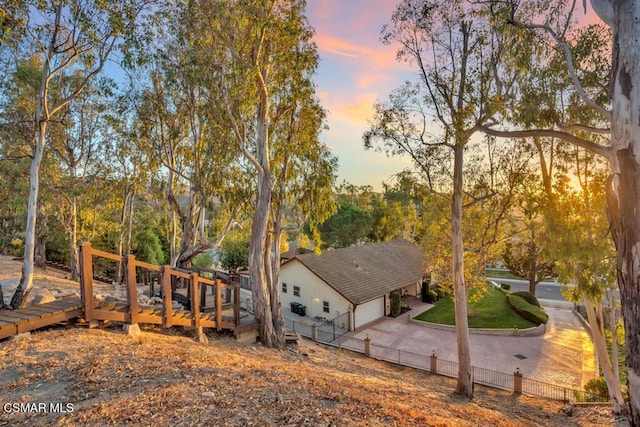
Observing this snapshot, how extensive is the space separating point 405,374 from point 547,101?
1215 cm

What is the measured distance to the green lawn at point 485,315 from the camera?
23578 mm

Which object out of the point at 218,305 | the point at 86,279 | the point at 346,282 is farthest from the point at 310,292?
the point at 86,279

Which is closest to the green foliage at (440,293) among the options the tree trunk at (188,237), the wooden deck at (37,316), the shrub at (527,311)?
the shrub at (527,311)

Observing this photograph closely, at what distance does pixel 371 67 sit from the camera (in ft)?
47.1

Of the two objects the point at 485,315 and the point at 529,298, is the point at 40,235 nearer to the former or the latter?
the point at 485,315

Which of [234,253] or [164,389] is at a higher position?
[164,389]

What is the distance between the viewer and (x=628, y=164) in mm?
5629

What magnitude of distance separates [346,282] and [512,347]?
10994 mm

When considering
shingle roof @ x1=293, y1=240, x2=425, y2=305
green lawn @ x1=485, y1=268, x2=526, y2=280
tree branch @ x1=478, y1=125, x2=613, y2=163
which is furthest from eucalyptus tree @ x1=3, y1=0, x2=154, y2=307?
green lawn @ x1=485, y1=268, x2=526, y2=280

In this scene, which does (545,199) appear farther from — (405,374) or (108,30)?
(108,30)

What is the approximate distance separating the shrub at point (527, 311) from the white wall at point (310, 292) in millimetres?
13099

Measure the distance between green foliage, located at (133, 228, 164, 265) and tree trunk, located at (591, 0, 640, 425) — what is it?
33.0 meters

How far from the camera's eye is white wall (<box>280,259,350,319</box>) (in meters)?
23.6

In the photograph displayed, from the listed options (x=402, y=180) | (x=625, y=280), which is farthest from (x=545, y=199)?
(x=625, y=280)
